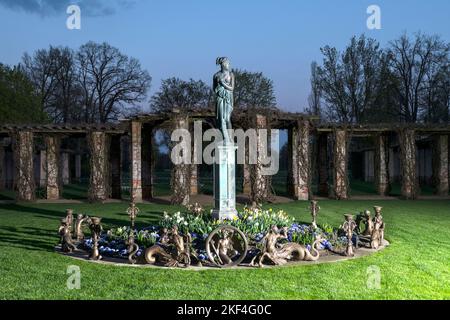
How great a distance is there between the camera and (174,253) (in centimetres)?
744

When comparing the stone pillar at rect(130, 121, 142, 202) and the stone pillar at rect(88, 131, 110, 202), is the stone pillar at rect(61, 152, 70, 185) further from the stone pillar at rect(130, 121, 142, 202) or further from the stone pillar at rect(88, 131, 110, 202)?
the stone pillar at rect(130, 121, 142, 202)

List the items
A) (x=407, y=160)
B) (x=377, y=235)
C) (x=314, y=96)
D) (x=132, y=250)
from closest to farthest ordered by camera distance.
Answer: (x=132, y=250), (x=377, y=235), (x=407, y=160), (x=314, y=96)

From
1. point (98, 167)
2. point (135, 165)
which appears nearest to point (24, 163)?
point (98, 167)

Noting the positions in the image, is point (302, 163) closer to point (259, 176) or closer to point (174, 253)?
point (259, 176)

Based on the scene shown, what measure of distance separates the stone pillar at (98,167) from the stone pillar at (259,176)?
22.6ft

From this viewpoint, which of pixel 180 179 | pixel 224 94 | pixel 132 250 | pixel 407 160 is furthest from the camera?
pixel 407 160

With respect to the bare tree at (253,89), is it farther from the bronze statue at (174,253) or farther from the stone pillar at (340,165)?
the bronze statue at (174,253)

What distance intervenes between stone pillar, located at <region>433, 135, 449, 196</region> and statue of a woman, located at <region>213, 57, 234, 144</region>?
15.8m

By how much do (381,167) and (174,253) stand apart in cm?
1679

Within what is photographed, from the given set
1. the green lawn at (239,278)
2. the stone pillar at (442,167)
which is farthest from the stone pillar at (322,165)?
the green lawn at (239,278)

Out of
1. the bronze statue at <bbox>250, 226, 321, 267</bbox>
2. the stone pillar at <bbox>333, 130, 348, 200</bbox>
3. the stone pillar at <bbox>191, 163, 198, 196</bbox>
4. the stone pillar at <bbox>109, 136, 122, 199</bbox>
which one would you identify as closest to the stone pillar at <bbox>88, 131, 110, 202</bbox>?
the stone pillar at <bbox>109, 136, 122, 199</bbox>

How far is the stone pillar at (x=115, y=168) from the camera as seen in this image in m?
21.9
